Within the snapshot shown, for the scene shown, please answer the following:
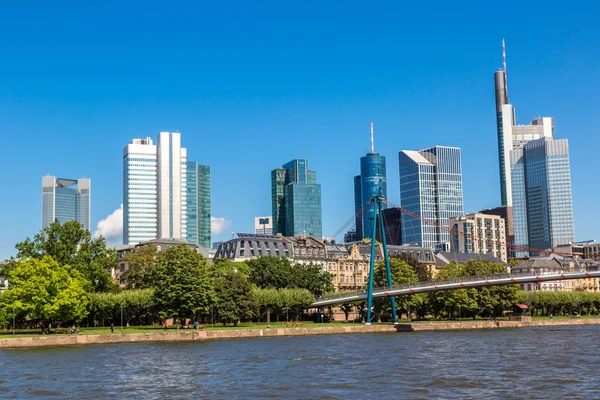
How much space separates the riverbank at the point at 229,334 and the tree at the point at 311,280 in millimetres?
28698

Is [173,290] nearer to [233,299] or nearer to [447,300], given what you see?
[233,299]

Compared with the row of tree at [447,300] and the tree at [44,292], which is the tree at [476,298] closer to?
the row of tree at [447,300]

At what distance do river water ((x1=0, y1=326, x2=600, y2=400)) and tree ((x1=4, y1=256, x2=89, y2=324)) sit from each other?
12.3m

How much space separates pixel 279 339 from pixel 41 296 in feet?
81.2

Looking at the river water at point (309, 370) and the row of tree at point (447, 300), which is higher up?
the row of tree at point (447, 300)

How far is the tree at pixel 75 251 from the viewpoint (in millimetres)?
102750

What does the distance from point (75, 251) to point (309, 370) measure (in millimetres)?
61548

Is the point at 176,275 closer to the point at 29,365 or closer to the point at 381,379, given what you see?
the point at 29,365

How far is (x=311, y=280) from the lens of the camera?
130m

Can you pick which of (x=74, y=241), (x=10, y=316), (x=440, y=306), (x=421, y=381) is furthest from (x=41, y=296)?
(x=440, y=306)

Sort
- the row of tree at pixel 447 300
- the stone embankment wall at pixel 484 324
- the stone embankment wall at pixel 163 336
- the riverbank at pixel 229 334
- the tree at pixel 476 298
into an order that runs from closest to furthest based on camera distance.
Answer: the stone embankment wall at pixel 163 336, the riverbank at pixel 229 334, the stone embankment wall at pixel 484 324, the row of tree at pixel 447 300, the tree at pixel 476 298

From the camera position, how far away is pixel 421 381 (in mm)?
45688

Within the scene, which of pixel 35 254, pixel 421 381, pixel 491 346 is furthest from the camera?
pixel 35 254

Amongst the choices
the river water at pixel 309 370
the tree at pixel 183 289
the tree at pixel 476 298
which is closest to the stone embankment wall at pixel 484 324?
the tree at pixel 476 298
